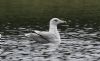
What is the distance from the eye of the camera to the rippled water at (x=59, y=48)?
23678 mm

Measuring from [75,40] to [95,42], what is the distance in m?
1.55

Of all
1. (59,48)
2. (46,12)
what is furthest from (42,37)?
(46,12)

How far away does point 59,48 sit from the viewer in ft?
89.4

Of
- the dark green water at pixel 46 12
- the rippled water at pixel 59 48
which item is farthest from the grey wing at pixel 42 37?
the dark green water at pixel 46 12

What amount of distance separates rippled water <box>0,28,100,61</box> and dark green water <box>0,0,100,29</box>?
6.05m

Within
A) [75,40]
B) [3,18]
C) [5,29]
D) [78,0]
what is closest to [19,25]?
[5,29]

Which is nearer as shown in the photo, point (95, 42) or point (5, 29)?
point (95, 42)

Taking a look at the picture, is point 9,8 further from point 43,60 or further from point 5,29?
point 43,60

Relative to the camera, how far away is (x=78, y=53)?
24922mm

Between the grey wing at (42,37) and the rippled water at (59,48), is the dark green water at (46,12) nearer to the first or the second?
the rippled water at (59,48)

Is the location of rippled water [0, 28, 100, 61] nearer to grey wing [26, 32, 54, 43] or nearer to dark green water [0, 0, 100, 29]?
grey wing [26, 32, 54, 43]

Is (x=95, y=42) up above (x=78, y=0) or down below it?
below

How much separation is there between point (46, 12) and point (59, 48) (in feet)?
77.2

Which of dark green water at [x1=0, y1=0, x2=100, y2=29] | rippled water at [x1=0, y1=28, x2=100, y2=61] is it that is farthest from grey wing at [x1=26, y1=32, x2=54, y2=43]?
dark green water at [x1=0, y1=0, x2=100, y2=29]
